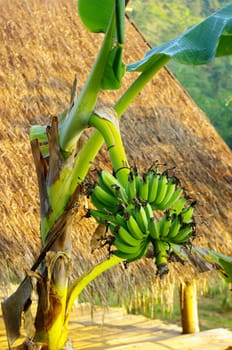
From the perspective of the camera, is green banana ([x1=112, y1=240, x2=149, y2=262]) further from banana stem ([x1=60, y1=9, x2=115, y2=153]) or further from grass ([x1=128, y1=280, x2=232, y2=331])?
grass ([x1=128, y1=280, x2=232, y2=331])

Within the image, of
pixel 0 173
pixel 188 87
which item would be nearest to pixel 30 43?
pixel 0 173

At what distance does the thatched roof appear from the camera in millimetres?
2842

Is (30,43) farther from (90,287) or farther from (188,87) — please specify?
(188,87)

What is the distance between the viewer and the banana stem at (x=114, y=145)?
1.33 metres

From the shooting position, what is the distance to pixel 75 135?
1581mm

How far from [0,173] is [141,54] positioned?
145cm

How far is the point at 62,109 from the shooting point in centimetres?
335

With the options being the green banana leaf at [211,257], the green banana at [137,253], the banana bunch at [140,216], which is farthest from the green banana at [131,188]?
the green banana leaf at [211,257]

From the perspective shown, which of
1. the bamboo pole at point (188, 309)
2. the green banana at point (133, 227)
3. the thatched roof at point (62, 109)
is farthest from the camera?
the bamboo pole at point (188, 309)

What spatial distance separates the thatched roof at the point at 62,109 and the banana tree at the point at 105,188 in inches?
37.7

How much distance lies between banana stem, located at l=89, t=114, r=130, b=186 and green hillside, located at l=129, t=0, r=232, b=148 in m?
10.0

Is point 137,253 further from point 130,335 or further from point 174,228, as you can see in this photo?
point 130,335

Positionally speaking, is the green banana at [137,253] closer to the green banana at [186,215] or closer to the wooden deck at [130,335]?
the green banana at [186,215]

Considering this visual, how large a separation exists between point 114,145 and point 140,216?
188mm
